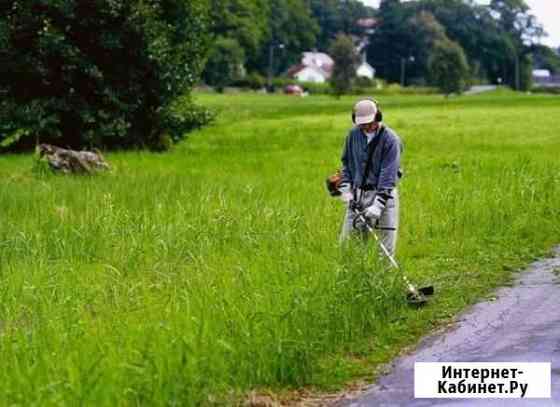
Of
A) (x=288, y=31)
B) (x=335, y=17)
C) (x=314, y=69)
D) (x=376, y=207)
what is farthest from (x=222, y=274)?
(x=335, y=17)

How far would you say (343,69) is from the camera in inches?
4035

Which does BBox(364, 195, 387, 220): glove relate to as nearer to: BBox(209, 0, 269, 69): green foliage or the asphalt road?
the asphalt road

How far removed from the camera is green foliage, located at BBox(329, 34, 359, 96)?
10212cm

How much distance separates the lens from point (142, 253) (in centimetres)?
1098

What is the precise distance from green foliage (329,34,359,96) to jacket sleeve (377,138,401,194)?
304ft

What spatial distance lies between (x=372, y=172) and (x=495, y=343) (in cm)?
234

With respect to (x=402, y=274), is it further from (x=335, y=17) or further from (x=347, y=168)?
(x=335, y=17)

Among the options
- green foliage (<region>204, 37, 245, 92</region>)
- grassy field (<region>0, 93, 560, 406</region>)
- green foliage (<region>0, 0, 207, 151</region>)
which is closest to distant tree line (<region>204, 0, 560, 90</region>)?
green foliage (<region>204, 37, 245, 92</region>)

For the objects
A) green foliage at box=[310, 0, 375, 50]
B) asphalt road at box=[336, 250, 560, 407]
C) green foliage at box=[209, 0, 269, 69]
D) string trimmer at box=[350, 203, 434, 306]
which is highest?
green foliage at box=[310, 0, 375, 50]

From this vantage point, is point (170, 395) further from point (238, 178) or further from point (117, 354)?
point (238, 178)

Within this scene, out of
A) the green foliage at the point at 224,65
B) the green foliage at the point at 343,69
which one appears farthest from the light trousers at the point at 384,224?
the green foliage at the point at 224,65

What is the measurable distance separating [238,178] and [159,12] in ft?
35.1

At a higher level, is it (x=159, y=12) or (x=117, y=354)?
(x=159, y=12)

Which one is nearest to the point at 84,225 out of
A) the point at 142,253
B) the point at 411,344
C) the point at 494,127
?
the point at 142,253
